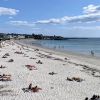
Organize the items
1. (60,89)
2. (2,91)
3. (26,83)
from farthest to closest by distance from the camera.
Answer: (26,83)
(60,89)
(2,91)

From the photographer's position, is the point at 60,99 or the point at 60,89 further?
the point at 60,89

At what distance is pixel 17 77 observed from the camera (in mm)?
18656

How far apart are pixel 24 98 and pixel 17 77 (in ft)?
18.3

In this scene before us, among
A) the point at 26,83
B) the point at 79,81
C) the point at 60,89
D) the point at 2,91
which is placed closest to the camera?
the point at 2,91

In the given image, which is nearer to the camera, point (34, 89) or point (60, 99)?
point (60, 99)

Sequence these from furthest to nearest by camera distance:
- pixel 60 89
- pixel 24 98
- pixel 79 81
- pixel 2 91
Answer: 1. pixel 79 81
2. pixel 60 89
3. pixel 2 91
4. pixel 24 98

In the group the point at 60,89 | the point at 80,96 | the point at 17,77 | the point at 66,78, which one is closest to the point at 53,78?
the point at 66,78

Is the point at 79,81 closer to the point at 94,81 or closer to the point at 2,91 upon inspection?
the point at 94,81

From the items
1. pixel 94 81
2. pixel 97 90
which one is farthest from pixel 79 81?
pixel 97 90

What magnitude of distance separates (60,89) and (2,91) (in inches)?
119

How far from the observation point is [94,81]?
719 inches

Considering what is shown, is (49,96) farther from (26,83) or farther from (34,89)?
(26,83)

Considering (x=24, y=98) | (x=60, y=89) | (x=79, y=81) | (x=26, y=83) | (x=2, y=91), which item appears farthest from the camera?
(x=79, y=81)

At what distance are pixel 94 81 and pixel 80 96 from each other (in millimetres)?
4545
